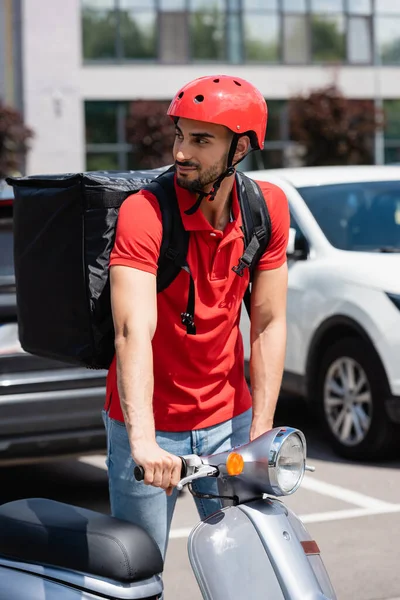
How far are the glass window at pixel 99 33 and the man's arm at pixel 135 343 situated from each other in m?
35.1

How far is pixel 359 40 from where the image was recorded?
130 ft

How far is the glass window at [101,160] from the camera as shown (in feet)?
122

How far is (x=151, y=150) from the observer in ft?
118

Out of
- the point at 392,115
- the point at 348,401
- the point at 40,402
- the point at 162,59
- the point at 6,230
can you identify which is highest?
the point at 162,59

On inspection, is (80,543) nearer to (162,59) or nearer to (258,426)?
(258,426)

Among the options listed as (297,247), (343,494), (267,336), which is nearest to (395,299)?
(297,247)

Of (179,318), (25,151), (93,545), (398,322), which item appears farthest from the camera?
(25,151)

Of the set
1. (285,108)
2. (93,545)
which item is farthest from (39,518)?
(285,108)

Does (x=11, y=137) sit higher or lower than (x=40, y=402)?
higher

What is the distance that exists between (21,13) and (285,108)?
895 cm

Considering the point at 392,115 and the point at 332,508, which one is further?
the point at 392,115

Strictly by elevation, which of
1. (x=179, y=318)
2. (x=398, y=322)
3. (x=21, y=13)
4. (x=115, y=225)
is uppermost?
(x=21, y=13)

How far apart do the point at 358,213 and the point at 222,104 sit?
16.1 ft

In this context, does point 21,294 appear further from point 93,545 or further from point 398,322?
point 398,322
